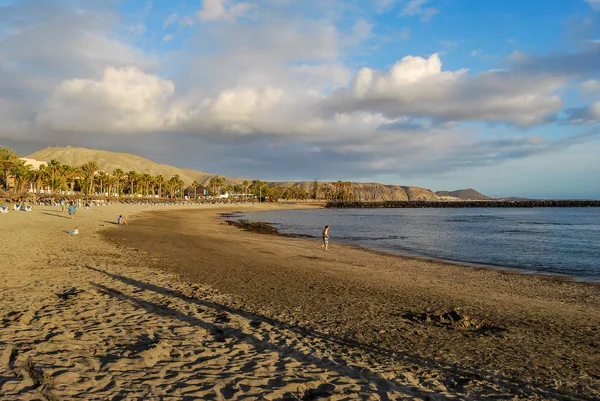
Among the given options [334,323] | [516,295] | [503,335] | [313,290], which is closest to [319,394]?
[334,323]

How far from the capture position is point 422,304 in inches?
420

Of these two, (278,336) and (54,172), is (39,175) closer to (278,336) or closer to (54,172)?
(54,172)

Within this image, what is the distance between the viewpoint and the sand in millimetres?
5160

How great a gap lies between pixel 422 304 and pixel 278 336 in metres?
5.32

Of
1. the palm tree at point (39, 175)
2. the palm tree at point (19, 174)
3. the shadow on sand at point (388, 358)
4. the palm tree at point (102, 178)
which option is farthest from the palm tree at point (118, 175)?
the shadow on sand at point (388, 358)

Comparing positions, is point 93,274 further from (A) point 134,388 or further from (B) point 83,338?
(A) point 134,388

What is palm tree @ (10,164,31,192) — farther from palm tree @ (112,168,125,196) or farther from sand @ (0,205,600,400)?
sand @ (0,205,600,400)

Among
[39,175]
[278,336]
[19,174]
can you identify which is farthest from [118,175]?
[278,336]

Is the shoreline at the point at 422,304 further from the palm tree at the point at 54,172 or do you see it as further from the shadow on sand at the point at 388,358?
the palm tree at the point at 54,172

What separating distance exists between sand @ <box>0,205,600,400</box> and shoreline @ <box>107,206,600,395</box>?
0.05m

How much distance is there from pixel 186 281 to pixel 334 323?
19.4 ft

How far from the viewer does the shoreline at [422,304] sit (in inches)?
278

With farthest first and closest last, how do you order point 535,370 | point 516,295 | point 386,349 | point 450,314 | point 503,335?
point 516,295
point 450,314
point 503,335
point 386,349
point 535,370

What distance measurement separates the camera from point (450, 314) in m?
9.43
